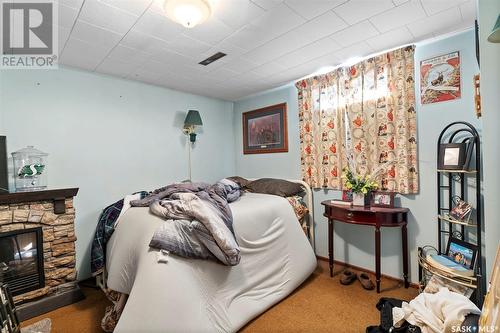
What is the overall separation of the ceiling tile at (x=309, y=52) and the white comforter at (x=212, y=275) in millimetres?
1470

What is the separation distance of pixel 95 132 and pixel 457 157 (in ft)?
11.4

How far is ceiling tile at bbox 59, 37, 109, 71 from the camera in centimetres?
204

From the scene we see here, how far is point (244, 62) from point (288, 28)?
72 centimetres

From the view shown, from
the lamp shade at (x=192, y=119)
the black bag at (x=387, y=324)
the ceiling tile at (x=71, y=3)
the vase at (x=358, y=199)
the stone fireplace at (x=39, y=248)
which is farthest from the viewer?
the lamp shade at (x=192, y=119)

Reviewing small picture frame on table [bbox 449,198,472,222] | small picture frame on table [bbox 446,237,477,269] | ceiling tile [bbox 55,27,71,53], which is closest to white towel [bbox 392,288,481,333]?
small picture frame on table [bbox 446,237,477,269]

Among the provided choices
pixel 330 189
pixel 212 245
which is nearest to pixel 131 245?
pixel 212 245

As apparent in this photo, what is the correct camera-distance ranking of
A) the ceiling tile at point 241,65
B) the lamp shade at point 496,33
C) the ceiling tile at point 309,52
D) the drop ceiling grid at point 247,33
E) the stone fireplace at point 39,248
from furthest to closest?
1. the ceiling tile at point 241,65
2. the ceiling tile at point 309,52
3. the stone fireplace at point 39,248
4. the drop ceiling grid at point 247,33
5. the lamp shade at point 496,33

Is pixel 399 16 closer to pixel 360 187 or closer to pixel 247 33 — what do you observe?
pixel 247 33

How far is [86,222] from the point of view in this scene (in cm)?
257

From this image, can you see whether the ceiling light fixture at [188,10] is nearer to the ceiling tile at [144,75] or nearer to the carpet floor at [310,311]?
the ceiling tile at [144,75]

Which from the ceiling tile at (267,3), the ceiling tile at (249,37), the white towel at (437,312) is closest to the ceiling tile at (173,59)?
the ceiling tile at (249,37)

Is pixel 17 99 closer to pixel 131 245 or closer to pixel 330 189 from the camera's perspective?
pixel 131 245

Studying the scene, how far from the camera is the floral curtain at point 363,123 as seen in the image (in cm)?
225

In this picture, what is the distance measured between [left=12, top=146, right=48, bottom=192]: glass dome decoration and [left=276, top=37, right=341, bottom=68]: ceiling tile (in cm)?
254
